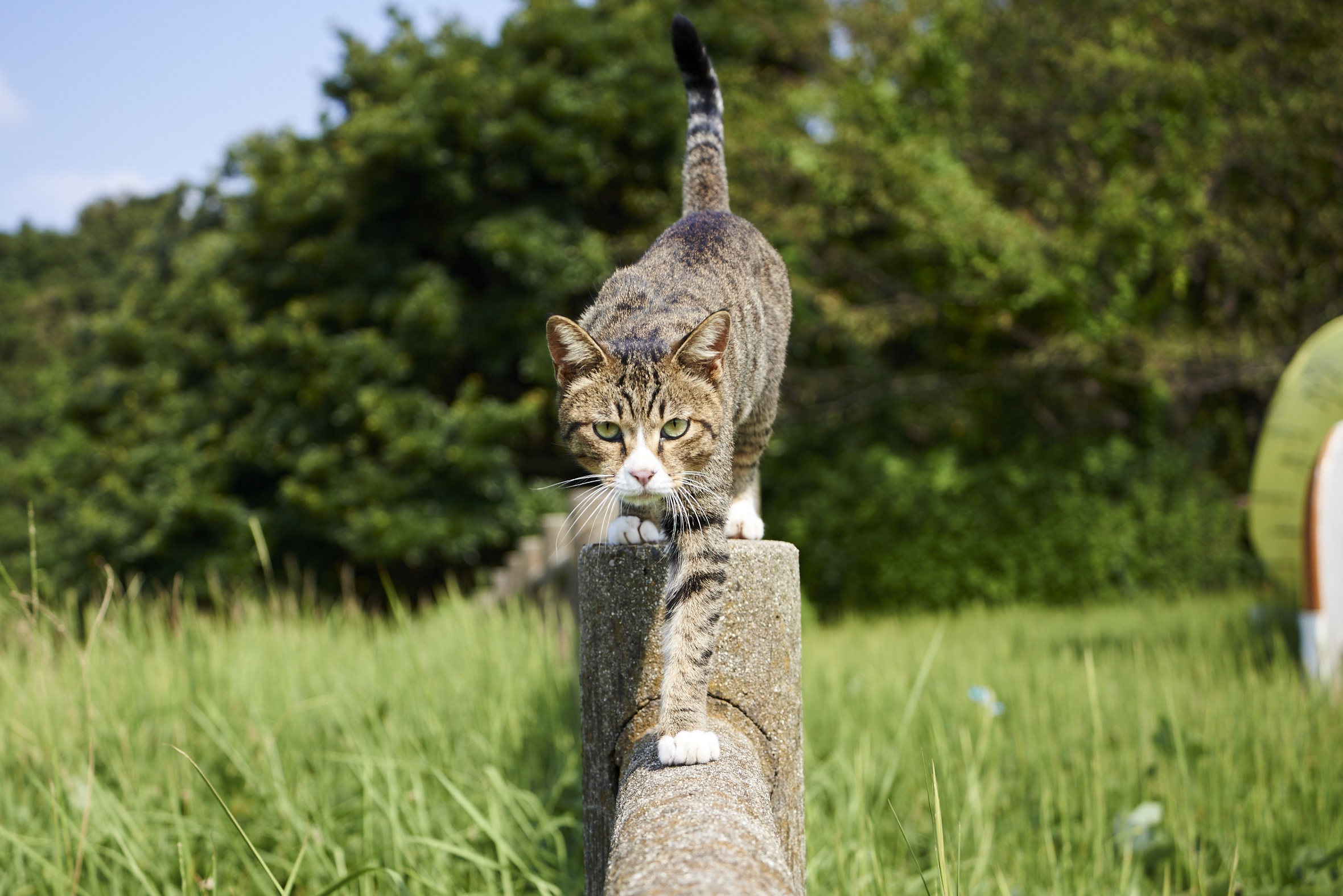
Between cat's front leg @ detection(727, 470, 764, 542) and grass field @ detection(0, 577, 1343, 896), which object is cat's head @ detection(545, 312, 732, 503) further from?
grass field @ detection(0, 577, 1343, 896)

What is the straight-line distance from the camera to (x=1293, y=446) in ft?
16.7

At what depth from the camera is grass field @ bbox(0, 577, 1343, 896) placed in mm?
2369

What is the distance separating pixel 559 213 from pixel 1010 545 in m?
5.76

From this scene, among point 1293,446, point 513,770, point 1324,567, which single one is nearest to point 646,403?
point 513,770

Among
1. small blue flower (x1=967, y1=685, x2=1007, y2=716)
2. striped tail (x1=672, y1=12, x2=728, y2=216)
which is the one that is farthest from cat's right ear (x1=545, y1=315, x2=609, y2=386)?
small blue flower (x1=967, y1=685, x2=1007, y2=716)

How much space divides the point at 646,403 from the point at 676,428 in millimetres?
85

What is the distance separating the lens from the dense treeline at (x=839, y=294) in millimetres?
8297

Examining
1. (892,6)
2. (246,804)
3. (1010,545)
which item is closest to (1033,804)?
(246,804)

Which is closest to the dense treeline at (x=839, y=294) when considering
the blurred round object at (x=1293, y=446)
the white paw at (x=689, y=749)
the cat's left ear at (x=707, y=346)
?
the blurred round object at (x=1293, y=446)

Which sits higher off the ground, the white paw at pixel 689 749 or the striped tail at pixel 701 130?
the striped tail at pixel 701 130

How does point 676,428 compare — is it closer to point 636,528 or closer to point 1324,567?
point 636,528

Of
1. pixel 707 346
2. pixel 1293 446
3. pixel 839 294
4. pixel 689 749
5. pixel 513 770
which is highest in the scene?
pixel 839 294

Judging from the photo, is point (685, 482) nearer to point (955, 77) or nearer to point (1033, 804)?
point (1033, 804)

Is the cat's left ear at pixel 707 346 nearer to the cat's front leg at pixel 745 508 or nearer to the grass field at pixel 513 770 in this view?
the cat's front leg at pixel 745 508
